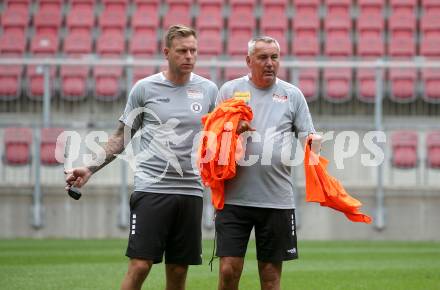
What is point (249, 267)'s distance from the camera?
12375 mm

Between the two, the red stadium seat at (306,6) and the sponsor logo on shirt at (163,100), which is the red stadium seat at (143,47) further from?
the sponsor logo on shirt at (163,100)

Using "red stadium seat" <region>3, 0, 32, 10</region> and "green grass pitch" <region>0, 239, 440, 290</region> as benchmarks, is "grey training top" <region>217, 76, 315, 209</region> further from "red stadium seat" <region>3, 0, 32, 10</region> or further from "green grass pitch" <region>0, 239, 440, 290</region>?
"red stadium seat" <region>3, 0, 32, 10</region>

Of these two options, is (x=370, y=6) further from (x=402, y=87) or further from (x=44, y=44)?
(x=44, y=44)

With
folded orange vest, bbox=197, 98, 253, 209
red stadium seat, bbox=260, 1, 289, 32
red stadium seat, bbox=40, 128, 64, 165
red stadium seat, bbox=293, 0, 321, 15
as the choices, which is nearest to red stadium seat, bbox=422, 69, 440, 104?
red stadium seat, bbox=260, 1, 289, 32

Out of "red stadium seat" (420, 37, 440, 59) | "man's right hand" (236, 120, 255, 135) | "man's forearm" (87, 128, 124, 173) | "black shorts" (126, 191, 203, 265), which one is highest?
"red stadium seat" (420, 37, 440, 59)

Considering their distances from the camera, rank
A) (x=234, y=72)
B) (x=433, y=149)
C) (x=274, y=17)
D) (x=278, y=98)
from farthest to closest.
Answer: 1. (x=274, y=17)
2. (x=234, y=72)
3. (x=433, y=149)
4. (x=278, y=98)

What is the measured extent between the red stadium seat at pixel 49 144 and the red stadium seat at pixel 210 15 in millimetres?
4630

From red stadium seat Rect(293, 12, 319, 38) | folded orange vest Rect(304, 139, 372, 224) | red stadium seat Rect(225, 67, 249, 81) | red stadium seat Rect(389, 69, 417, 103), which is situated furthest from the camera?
red stadium seat Rect(293, 12, 319, 38)

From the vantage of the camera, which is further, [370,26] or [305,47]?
[370,26]

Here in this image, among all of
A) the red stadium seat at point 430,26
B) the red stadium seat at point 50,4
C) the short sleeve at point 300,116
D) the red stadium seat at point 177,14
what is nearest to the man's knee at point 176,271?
the short sleeve at point 300,116

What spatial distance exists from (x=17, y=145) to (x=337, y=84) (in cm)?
539

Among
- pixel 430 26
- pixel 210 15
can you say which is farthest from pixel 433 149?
pixel 210 15

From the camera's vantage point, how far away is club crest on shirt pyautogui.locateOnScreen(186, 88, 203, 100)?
774 centimetres

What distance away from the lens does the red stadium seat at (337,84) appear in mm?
17306
